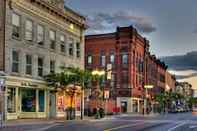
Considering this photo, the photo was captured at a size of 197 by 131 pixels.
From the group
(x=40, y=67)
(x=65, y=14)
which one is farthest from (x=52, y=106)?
(x=65, y=14)

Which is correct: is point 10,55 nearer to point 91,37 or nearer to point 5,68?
point 5,68

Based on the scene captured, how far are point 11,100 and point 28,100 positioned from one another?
3.97 meters

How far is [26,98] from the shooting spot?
5053 centimetres

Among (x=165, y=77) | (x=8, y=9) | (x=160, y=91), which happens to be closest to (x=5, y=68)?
(x=8, y=9)

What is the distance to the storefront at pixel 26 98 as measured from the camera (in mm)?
46594

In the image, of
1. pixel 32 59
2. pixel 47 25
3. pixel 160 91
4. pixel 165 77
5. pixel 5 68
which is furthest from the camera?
pixel 165 77

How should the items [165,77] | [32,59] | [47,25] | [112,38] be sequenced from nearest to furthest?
[32,59] → [47,25] → [112,38] → [165,77]

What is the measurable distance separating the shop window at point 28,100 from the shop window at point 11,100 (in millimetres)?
2256

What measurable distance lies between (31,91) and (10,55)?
6.54 metres

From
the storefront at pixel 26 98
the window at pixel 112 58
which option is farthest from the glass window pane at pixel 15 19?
the window at pixel 112 58

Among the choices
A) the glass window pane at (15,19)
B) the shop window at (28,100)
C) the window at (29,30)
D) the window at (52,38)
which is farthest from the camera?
the window at (52,38)

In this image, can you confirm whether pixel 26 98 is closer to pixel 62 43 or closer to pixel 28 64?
pixel 28 64

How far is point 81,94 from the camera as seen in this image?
58.2 meters

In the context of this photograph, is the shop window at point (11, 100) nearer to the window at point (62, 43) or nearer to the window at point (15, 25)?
the window at point (15, 25)
